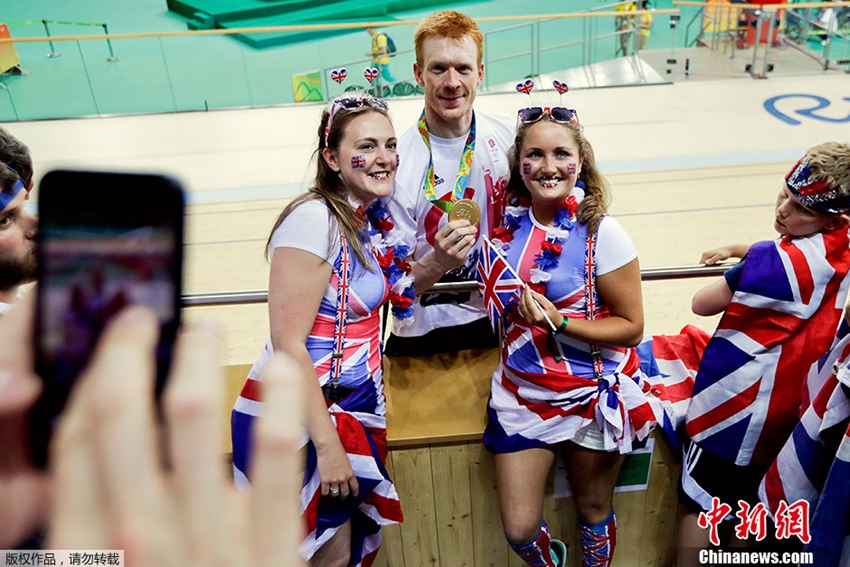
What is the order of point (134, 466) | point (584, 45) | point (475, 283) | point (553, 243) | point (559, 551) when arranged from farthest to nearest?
1. point (584, 45)
2. point (559, 551)
3. point (475, 283)
4. point (553, 243)
5. point (134, 466)

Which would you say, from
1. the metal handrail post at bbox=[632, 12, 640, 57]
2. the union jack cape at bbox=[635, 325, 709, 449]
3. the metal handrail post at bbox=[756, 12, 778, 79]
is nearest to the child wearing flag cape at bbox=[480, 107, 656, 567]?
the union jack cape at bbox=[635, 325, 709, 449]

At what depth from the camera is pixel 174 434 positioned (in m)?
0.29

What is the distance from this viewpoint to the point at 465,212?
1801mm

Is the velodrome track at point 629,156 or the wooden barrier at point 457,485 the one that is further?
the velodrome track at point 629,156

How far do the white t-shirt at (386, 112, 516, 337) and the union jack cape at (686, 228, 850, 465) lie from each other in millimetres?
762

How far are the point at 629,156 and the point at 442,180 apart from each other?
14.8ft

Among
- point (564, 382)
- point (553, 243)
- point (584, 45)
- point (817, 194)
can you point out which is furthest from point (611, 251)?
point (584, 45)

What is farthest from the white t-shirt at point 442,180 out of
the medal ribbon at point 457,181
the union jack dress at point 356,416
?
the union jack dress at point 356,416

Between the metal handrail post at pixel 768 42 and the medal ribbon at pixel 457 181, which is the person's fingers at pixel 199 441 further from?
the metal handrail post at pixel 768 42

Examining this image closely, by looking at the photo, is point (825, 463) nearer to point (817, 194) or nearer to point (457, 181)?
point (817, 194)

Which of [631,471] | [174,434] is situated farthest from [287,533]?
[631,471]

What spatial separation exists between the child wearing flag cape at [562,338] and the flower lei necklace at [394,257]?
0.22 metres

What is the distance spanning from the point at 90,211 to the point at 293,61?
794 cm

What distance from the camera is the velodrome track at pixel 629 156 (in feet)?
14.3
